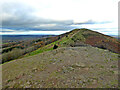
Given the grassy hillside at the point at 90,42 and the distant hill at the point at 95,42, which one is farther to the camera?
the grassy hillside at the point at 90,42

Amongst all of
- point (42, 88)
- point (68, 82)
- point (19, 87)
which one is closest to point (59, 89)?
point (68, 82)

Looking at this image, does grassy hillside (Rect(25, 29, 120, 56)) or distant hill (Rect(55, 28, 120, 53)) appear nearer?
distant hill (Rect(55, 28, 120, 53))

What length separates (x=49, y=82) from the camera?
7207mm

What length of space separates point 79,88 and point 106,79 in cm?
291

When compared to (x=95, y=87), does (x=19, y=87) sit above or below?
below

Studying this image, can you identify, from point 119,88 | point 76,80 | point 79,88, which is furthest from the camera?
point 76,80

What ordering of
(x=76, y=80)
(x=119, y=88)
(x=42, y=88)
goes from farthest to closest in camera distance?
1. (x=76, y=80)
2. (x=42, y=88)
3. (x=119, y=88)

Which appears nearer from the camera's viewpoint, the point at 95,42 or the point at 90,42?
the point at 95,42

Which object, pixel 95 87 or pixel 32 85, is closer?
pixel 95 87

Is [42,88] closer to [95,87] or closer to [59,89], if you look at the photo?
[59,89]

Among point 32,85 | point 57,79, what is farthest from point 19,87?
point 57,79

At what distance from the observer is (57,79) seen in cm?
749

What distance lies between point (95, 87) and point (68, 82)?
89.3 inches

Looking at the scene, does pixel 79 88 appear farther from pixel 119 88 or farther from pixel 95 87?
pixel 119 88
